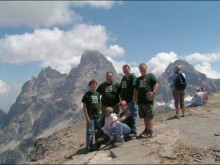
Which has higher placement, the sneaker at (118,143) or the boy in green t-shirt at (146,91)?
the boy in green t-shirt at (146,91)

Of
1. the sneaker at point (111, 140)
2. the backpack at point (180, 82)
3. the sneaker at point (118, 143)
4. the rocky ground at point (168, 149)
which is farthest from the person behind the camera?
the backpack at point (180, 82)

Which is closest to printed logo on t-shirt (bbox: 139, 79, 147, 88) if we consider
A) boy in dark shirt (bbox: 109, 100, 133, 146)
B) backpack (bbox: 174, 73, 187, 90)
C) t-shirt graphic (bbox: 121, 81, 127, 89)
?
t-shirt graphic (bbox: 121, 81, 127, 89)

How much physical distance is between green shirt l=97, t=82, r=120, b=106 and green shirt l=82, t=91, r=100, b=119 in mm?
516

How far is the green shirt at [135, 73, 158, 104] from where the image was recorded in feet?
48.6

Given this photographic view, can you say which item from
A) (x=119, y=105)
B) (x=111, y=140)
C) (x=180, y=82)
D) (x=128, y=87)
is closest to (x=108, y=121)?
(x=111, y=140)

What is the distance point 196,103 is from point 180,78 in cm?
707

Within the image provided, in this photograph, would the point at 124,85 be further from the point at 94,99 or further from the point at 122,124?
the point at 122,124

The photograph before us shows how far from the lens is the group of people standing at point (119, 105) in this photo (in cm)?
1473

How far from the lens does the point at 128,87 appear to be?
15.2 metres

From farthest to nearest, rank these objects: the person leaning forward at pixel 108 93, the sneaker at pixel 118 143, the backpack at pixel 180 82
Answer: the backpack at pixel 180 82 → the person leaning forward at pixel 108 93 → the sneaker at pixel 118 143

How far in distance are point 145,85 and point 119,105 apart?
4.93ft

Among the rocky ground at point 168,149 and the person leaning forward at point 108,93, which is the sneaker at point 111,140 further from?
the person leaning forward at point 108,93

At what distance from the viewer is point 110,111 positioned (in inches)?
575

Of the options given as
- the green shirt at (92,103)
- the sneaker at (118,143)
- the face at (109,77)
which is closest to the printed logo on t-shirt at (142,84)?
the face at (109,77)
